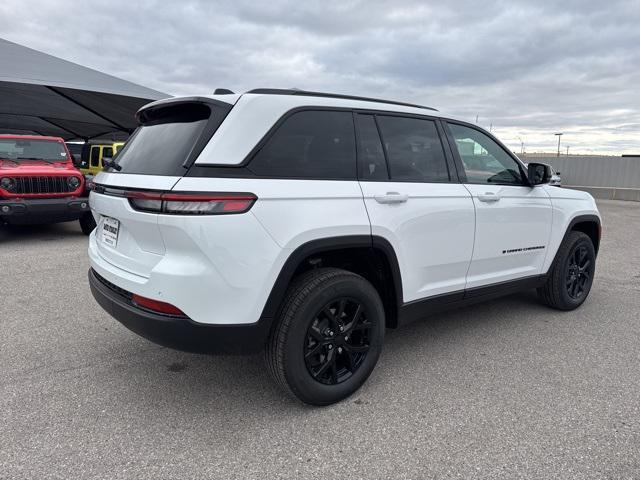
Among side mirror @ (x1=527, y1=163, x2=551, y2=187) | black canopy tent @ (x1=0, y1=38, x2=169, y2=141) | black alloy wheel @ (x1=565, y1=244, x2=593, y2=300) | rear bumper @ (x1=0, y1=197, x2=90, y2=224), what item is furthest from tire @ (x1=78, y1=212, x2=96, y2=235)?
black canopy tent @ (x1=0, y1=38, x2=169, y2=141)

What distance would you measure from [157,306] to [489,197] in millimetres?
2539

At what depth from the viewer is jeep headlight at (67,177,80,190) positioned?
8.17 m

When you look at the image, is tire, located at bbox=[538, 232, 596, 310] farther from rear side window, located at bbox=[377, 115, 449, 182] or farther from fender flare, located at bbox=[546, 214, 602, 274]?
rear side window, located at bbox=[377, 115, 449, 182]

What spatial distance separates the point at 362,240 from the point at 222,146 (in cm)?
97

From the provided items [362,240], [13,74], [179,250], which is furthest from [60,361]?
[13,74]

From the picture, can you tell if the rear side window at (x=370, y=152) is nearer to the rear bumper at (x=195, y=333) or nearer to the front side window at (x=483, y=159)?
the front side window at (x=483, y=159)

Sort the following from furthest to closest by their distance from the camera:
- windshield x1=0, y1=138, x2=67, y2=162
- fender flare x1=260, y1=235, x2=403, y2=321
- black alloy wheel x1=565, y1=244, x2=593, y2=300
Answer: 1. windshield x1=0, y1=138, x2=67, y2=162
2. black alloy wheel x1=565, y1=244, x2=593, y2=300
3. fender flare x1=260, y1=235, x2=403, y2=321

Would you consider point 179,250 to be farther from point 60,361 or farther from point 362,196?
point 60,361

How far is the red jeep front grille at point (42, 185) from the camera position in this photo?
7668 mm

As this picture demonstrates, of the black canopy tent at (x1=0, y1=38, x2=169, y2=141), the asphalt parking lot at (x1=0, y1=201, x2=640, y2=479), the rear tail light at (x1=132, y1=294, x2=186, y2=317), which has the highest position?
the black canopy tent at (x1=0, y1=38, x2=169, y2=141)

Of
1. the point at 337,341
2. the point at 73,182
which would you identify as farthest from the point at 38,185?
the point at 337,341

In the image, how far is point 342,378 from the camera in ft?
9.60

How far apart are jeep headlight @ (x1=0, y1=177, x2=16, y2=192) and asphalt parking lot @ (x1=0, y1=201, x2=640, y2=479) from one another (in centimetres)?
407

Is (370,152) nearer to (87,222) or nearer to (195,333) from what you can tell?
(195,333)
